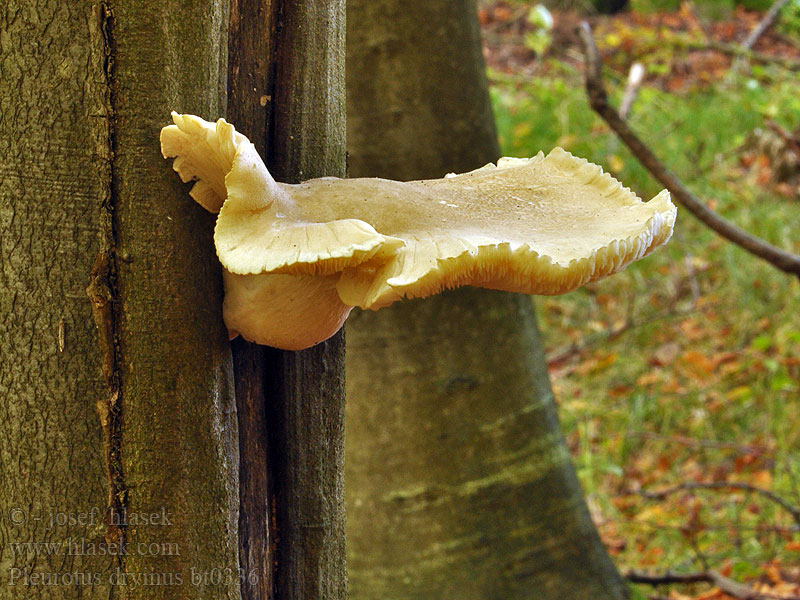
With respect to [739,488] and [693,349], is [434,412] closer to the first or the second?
[739,488]

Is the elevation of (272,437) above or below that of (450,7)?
below

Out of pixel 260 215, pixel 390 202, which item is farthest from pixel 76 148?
pixel 390 202

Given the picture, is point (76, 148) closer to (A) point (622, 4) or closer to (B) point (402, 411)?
(B) point (402, 411)

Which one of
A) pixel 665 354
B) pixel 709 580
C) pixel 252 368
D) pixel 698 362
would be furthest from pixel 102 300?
pixel 665 354

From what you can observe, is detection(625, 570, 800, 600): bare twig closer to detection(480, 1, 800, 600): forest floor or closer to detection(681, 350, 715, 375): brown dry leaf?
detection(480, 1, 800, 600): forest floor

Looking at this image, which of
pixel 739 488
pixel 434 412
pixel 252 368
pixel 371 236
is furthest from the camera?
pixel 739 488

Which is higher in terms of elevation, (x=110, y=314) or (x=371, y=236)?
(x=371, y=236)
